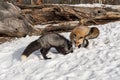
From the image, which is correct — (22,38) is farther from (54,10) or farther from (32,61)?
(32,61)

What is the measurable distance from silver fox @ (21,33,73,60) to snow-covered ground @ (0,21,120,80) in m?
0.17

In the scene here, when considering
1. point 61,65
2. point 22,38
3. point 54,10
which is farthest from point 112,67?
point 54,10

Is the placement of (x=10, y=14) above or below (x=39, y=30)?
above

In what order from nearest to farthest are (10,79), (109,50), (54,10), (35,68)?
(10,79) → (35,68) → (109,50) → (54,10)

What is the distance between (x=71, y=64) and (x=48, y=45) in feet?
3.53

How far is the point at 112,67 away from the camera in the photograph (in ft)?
21.4

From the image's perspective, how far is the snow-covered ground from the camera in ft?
21.0

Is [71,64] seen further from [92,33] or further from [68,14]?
[68,14]

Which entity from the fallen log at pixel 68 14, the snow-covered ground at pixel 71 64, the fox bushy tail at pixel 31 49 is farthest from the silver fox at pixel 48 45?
the fallen log at pixel 68 14

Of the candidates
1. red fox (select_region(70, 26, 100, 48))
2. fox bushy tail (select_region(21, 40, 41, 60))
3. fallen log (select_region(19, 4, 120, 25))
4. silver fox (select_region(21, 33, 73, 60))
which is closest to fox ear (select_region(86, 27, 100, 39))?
red fox (select_region(70, 26, 100, 48))

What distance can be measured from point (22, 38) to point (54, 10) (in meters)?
2.04

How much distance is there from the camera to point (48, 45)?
8.01 metres

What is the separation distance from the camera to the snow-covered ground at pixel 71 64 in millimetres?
6410

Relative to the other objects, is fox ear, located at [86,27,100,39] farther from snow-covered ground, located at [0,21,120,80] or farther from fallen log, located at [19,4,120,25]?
fallen log, located at [19,4,120,25]
